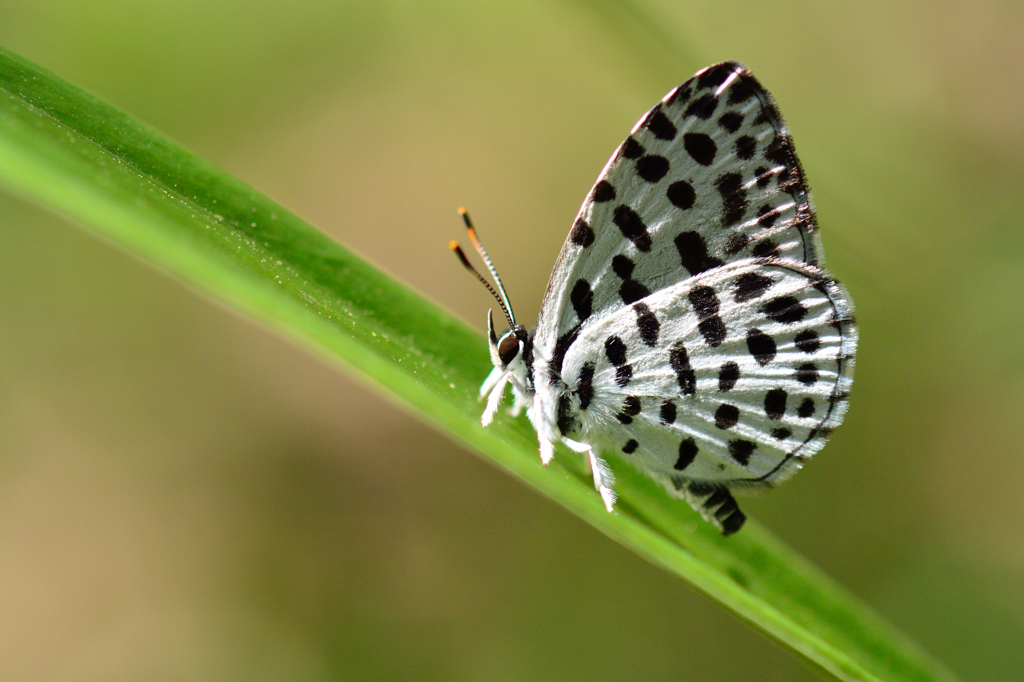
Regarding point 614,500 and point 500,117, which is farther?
point 500,117

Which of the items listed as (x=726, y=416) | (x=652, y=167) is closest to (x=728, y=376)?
(x=726, y=416)

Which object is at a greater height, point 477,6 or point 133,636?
point 477,6

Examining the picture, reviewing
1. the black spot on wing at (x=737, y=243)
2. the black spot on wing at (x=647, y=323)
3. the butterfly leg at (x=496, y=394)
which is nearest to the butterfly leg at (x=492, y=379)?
the butterfly leg at (x=496, y=394)

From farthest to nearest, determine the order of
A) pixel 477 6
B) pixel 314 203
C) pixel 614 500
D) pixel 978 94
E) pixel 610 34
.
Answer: pixel 477 6
pixel 314 203
pixel 978 94
pixel 610 34
pixel 614 500

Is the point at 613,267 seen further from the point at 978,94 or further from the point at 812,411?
the point at 978,94

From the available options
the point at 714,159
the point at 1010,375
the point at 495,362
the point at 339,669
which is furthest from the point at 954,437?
the point at 339,669

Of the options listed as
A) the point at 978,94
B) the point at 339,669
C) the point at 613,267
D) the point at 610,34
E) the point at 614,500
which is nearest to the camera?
the point at 614,500

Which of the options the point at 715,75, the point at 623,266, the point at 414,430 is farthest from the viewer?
the point at 414,430

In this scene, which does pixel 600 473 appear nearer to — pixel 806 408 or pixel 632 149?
pixel 806 408
